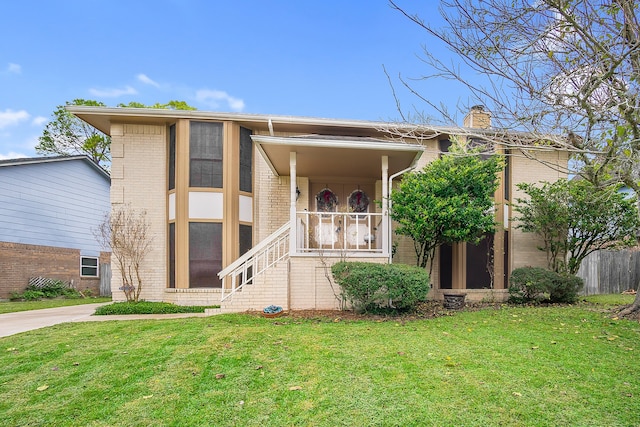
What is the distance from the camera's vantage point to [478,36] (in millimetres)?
4773

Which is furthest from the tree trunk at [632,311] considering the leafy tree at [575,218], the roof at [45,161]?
the roof at [45,161]

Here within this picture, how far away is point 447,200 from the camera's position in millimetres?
8195

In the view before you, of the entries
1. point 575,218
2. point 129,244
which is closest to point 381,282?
point 575,218

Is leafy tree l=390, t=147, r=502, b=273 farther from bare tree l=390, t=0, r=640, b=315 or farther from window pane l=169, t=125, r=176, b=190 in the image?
window pane l=169, t=125, r=176, b=190

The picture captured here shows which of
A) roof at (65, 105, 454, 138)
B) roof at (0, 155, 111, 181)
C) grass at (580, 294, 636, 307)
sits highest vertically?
roof at (65, 105, 454, 138)

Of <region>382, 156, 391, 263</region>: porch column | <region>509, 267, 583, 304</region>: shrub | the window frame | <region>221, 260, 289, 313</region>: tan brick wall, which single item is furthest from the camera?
the window frame

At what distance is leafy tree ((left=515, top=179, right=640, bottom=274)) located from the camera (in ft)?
30.7

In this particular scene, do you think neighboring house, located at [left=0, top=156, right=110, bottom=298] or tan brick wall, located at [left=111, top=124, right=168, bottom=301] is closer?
tan brick wall, located at [left=111, top=124, right=168, bottom=301]

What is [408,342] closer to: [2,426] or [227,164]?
[2,426]

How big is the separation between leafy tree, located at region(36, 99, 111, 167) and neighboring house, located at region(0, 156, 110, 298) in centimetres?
590

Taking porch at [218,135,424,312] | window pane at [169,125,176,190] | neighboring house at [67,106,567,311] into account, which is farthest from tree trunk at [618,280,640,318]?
window pane at [169,125,176,190]

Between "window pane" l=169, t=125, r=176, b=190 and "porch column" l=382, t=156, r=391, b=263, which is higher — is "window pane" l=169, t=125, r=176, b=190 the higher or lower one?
the higher one

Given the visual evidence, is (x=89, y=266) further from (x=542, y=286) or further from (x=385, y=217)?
(x=542, y=286)

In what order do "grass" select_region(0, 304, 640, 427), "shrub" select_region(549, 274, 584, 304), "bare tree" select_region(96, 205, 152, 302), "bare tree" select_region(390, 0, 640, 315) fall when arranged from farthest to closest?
"bare tree" select_region(96, 205, 152, 302), "shrub" select_region(549, 274, 584, 304), "bare tree" select_region(390, 0, 640, 315), "grass" select_region(0, 304, 640, 427)
